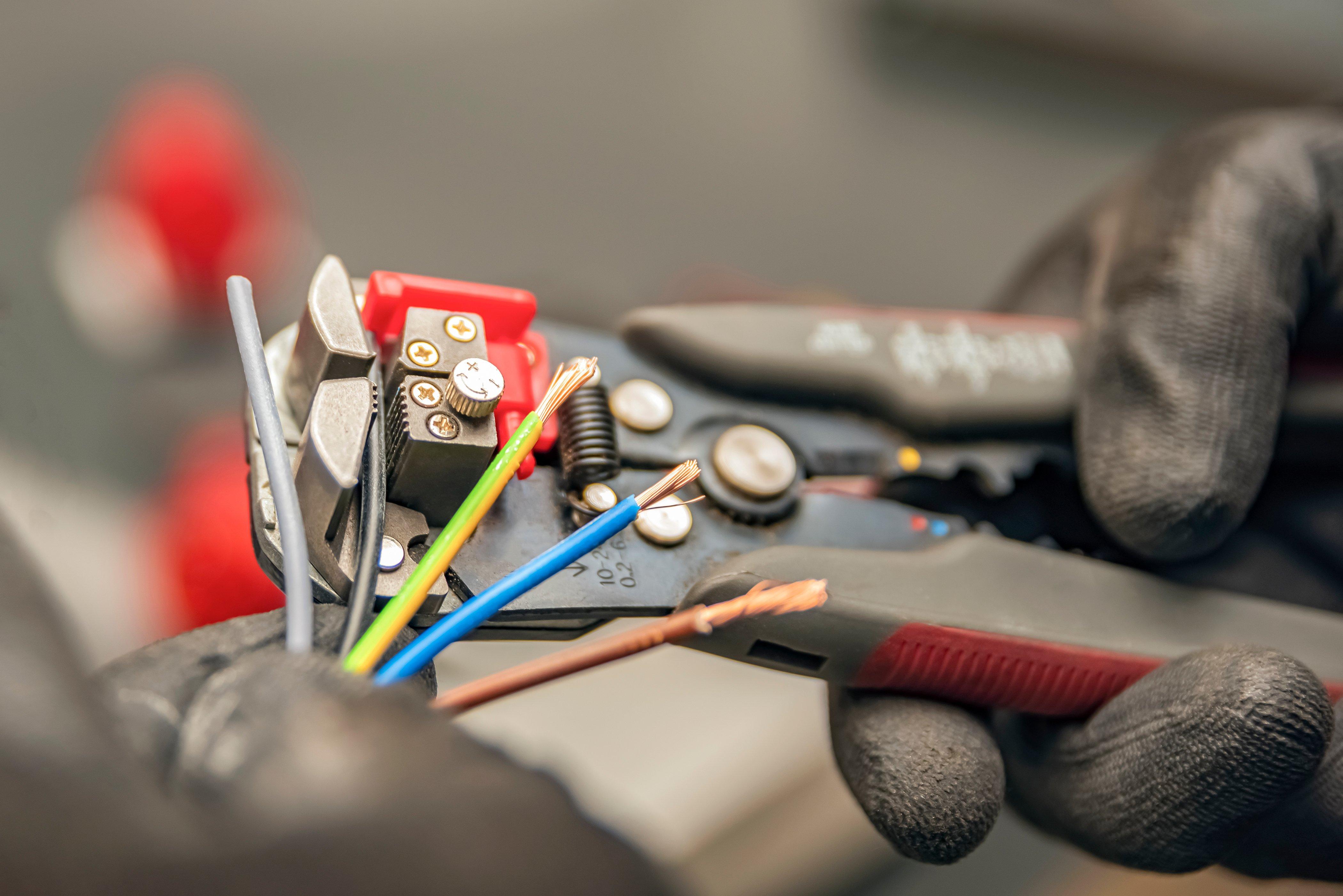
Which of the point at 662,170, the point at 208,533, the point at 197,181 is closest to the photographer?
the point at 208,533

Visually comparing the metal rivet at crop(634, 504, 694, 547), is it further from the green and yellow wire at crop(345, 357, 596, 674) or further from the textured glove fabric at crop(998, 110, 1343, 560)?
the textured glove fabric at crop(998, 110, 1343, 560)

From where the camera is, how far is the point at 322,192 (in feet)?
5.49

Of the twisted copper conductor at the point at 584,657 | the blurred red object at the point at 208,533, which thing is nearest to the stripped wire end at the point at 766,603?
the twisted copper conductor at the point at 584,657

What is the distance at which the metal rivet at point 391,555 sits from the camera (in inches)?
24.2

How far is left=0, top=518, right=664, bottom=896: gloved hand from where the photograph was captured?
→ 36 centimetres

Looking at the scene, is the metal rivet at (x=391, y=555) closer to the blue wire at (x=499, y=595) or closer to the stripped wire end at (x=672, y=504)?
the blue wire at (x=499, y=595)

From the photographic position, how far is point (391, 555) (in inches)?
24.5

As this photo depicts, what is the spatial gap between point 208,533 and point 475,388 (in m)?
0.86

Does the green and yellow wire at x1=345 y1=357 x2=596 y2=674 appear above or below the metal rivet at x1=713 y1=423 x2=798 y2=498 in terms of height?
above

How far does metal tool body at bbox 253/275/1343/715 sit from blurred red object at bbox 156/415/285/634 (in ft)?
1.55

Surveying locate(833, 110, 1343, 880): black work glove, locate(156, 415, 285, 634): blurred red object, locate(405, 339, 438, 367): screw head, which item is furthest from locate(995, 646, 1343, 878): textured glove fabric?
locate(156, 415, 285, 634): blurred red object

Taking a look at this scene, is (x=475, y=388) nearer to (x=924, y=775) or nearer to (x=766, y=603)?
(x=766, y=603)

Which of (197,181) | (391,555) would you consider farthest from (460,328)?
(197,181)

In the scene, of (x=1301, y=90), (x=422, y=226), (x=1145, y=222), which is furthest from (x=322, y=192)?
(x=1301, y=90)
